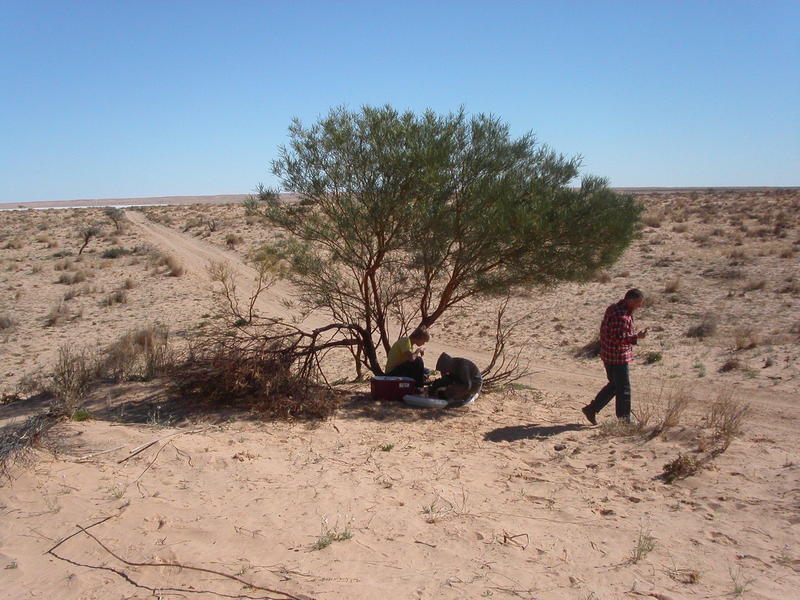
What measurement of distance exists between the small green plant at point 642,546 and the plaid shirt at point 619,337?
9.67 feet

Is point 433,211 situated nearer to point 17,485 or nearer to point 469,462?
point 469,462

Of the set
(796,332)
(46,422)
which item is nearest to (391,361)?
(46,422)

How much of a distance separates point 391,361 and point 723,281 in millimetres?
13578

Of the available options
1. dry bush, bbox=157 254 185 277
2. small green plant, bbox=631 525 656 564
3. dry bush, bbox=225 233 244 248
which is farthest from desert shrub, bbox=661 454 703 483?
dry bush, bbox=225 233 244 248

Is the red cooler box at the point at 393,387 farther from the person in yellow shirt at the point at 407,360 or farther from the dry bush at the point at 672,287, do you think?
the dry bush at the point at 672,287

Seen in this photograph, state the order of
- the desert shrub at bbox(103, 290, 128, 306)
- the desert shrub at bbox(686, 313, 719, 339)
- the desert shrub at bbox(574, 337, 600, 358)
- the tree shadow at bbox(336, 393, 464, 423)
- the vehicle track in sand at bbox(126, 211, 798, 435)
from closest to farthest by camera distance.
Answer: the tree shadow at bbox(336, 393, 464, 423), the vehicle track in sand at bbox(126, 211, 798, 435), the desert shrub at bbox(574, 337, 600, 358), the desert shrub at bbox(686, 313, 719, 339), the desert shrub at bbox(103, 290, 128, 306)

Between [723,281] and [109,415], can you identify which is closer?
[109,415]

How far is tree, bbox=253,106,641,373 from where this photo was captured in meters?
9.13

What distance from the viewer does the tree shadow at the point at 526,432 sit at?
24.5 ft

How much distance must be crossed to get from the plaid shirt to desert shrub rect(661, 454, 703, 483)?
1.59 meters

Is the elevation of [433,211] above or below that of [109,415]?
above

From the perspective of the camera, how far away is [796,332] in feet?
43.2

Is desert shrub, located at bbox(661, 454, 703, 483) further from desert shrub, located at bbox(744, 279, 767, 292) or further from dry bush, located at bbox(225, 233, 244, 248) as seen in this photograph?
dry bush, located at bbox(225, 233, 244, 248)

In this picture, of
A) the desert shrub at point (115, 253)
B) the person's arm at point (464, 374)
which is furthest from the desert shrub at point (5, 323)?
the person's arm at point (464, 374)
